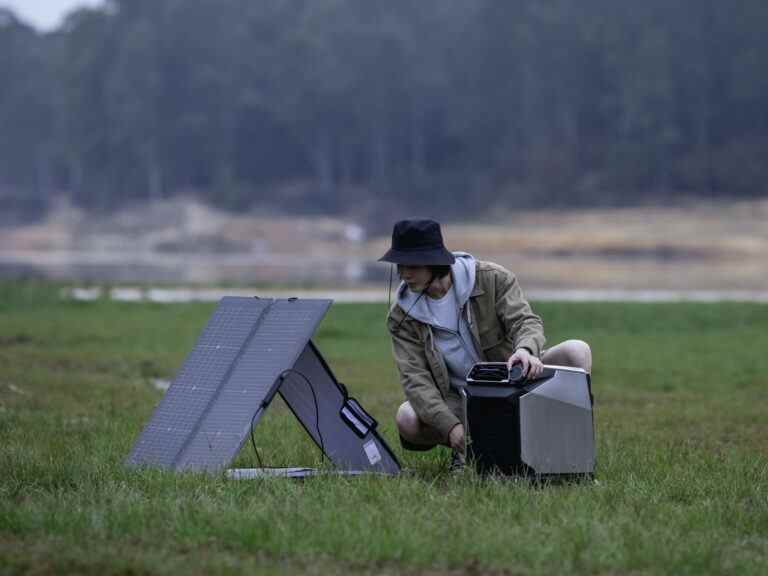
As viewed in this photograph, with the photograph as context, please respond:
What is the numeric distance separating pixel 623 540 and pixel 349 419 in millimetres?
1978

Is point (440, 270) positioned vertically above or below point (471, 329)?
above

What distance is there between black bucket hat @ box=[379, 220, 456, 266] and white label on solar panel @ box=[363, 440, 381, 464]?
39.7 inches

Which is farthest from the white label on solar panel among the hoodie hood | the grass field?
the hoodie hood

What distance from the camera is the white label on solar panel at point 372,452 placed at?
719 cm

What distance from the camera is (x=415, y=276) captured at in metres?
6.93

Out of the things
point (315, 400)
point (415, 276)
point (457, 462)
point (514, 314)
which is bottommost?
point (457, 462)

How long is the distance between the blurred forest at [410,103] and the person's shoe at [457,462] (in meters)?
72.6

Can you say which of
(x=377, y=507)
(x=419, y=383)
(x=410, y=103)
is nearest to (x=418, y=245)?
(x=419, y=383)

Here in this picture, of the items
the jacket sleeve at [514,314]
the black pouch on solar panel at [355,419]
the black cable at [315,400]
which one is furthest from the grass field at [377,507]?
the jacket sleeve at [514,314]

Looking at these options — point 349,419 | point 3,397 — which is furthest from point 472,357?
point 3,397

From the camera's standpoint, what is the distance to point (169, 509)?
600cm

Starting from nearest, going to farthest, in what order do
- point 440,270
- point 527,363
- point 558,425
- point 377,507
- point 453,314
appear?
point 377,507
point 527,363
point 558,425
point 440,270
point 453,314

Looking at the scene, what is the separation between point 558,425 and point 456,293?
0.86 metres

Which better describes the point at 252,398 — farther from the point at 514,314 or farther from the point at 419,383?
the point at 514,314
